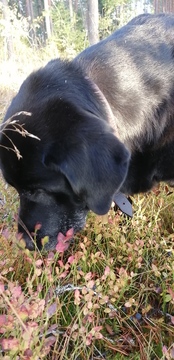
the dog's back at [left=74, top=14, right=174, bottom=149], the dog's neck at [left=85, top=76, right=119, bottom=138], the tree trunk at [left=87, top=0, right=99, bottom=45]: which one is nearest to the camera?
the dog's neck at [left=85, top=76, right=119, bottom=138]

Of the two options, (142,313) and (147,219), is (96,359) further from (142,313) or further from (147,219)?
(147,219)

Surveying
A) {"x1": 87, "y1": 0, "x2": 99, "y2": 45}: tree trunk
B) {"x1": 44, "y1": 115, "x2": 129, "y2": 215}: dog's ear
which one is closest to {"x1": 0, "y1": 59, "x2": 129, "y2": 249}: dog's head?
{"x1": 44, "y1": 115, "x2": 129, "y2": 215}: dog's ear

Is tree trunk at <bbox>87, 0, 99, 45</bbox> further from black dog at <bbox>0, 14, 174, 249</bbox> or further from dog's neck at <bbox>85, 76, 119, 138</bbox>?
dog's neck at <bbox>85, 76, 119, 138</bbox>

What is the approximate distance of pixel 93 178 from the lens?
4.47ft

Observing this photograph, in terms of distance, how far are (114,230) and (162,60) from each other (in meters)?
0.95

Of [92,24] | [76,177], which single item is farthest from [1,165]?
[92,24]

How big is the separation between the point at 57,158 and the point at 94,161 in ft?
0.56

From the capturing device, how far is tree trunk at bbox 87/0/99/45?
325 inches

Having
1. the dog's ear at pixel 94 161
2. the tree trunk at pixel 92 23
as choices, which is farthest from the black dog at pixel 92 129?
the tree trunk at pixel 92 23

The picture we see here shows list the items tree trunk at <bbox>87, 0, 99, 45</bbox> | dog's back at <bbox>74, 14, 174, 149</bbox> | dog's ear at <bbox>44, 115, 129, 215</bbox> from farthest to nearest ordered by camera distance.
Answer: tree trunk at <bbox>87, 0, 99, 45</bbox> < dog's back at <bbox>74, 14, 174, 149</bbox> < dog's ear at <bbox>44, 115, 129, 215</bbox>

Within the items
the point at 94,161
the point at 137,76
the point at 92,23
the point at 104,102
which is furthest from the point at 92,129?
the point at 92,23

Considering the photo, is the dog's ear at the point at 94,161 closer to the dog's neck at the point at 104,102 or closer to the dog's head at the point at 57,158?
the dog's head at the point at 57,158

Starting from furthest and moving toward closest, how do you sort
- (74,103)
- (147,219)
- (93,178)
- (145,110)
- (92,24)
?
(92,24) < (147,219) < (145,110) < (74,103) < (93,178)

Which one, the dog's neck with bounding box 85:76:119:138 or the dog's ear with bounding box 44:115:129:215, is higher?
the dog's neck with bounding box 85:76:119:138
